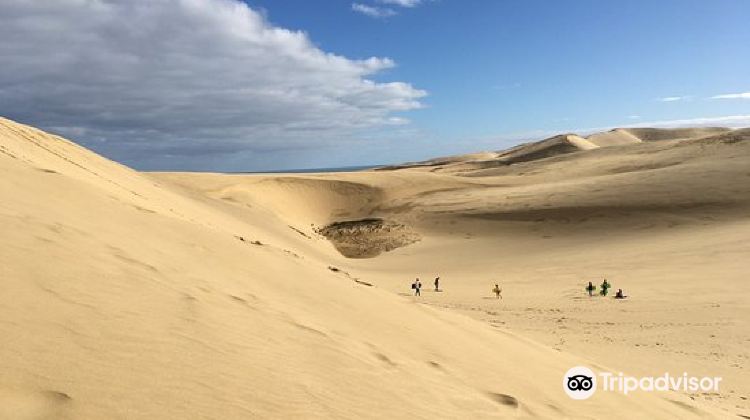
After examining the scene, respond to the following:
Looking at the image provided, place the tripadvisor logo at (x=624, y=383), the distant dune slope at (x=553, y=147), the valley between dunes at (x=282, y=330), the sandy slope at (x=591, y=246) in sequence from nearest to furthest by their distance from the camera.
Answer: the valley between dunes at (x=282, y=330) < the tripadvisor logo at (x=624, y=383) < the sandy slope at (x=591, y=246) < the distant dune slope at (x=553, y=147)

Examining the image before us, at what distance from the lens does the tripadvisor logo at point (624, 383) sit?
18.2 ft

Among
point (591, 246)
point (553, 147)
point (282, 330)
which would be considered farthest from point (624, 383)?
point (553, 147)

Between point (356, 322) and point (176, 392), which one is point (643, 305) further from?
point (176, 392)

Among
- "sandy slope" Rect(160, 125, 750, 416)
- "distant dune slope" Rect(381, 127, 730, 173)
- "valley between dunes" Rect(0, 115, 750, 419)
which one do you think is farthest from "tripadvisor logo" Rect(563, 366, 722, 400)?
"distant dune slope" Rect(381, 127, 730, 173)

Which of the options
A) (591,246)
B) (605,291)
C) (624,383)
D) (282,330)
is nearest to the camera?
(282,330)

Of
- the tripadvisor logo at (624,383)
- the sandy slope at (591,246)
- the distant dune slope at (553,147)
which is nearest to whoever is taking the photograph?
the tripadvisor logo at (624,383)

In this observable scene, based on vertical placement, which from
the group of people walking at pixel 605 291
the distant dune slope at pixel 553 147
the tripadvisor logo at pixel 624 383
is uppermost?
the distant dune slope at pixel 553 147

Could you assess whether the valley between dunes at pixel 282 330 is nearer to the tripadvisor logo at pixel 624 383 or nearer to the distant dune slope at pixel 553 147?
the tripadvisor logo at pixel 624 383

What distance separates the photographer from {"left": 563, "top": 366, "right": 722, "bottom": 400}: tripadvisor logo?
555cm

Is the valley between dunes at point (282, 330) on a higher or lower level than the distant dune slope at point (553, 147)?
lower

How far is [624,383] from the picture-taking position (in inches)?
247

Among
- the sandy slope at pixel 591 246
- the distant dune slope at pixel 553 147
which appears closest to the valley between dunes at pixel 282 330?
the sandy slope at pixel 591 246

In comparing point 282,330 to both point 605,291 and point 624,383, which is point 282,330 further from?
point 605,291

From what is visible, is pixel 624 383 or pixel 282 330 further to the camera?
pixel 624 383
